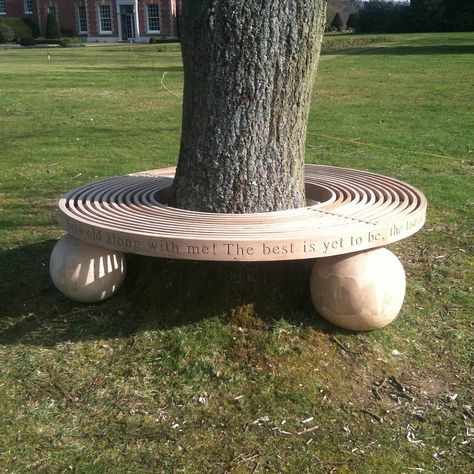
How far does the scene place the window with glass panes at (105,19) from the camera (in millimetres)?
56091

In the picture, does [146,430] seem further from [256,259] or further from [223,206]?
[223,206]

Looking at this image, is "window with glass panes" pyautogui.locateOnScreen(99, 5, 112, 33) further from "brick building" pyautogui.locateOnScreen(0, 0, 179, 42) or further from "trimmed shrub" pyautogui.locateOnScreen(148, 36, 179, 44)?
"trimmed shrub" pyautogui.locateOnScreen(148, 36, 179, 44)

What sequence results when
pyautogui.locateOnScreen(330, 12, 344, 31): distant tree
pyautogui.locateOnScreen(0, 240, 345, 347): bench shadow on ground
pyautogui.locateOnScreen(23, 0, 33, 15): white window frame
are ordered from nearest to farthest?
1. pyautogui.locateOnScreen(0, 240, 345, 347): bench shadow on ground
2. pyautogui.locateOnScreen(330, 12, 344, 31): distant tree
3. pyautogui.locateOnScreen(23, 0, 33, 15): white window frame

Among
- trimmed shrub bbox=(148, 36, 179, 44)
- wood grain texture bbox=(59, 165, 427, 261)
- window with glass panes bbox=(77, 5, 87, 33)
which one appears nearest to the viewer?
wood grain texture bbox=(59, 165, 427, 261)

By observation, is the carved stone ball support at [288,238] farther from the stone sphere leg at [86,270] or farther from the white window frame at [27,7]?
the white window frame at [27,7]

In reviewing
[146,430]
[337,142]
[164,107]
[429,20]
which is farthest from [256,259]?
[429,20]

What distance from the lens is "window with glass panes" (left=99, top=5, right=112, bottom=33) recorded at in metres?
56.1

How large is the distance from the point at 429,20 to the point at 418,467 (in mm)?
45580

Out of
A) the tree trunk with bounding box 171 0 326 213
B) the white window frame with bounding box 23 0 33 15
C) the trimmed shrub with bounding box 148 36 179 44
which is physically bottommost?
the trimmed shrub with bounding box 148 36 179 44

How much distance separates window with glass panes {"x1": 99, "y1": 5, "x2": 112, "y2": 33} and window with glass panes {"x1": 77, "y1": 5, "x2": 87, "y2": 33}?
69.7 inches

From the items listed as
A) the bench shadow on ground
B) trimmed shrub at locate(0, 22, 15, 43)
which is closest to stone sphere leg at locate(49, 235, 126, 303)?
the bench shadow on ground

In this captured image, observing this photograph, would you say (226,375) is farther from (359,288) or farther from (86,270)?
(86,270)

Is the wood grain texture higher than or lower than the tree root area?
higher

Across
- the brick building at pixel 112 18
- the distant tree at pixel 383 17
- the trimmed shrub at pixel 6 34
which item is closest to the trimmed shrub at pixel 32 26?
the brick building at pixel 112 18
